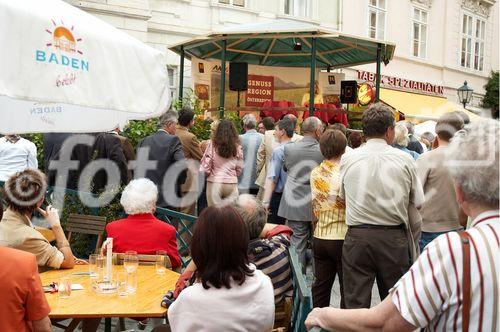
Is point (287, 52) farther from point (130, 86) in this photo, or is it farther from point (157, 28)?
point (130, 86)

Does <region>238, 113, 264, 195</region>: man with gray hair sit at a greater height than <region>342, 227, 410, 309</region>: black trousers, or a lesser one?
greater

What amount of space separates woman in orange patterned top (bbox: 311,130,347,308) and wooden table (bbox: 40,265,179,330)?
4.47 feet

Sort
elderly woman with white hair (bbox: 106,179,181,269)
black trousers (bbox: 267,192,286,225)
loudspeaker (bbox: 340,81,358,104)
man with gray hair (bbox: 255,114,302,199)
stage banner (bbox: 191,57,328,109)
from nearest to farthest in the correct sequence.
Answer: elderly woman with white hair (bbox: 106,179,181,269)
black trousers (bbox: 267,192,286,225)
man with gray hair (bbox: 255,114,302,199)
loudspeaker (bbox: 340,81,358,104)
stage banner (bbox: 191,57,328,109)

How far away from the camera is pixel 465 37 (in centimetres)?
2869

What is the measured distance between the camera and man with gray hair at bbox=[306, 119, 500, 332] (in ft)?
6.09

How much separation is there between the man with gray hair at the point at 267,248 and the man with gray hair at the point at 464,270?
5.06 feet

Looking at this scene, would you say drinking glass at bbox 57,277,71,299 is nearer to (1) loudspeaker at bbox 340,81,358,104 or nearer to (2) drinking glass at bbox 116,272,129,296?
(2) drinking glass at bbox 116,272,129,296

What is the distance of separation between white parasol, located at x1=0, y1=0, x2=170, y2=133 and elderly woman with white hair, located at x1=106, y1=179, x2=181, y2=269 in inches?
31.0

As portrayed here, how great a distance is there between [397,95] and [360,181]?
19905 millimetres

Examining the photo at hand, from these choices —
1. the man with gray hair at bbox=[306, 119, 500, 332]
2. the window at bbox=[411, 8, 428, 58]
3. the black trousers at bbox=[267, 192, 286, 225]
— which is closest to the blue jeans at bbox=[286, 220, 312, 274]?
the black trousers at bbox=[267, 192, 286, 225]

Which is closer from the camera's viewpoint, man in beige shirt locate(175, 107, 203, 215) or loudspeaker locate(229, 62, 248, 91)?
man in beige shirt locate(175, 107, 203, 215)

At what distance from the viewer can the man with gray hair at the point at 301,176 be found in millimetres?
6656

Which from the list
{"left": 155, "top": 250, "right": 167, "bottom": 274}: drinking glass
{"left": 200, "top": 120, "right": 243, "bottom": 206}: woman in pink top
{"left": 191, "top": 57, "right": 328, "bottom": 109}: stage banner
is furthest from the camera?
{"left": 191, "top": 57, "right": 328, "bottom": 109}: stage banner

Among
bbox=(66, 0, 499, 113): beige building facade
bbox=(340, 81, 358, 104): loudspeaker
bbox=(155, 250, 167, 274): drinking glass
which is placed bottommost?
bbox=(155, 250, 167, 274): drinking glass
